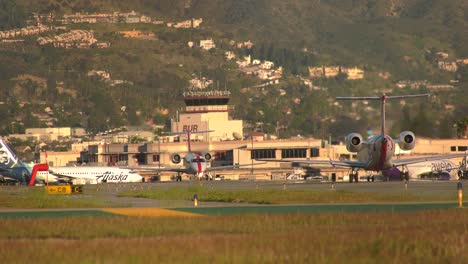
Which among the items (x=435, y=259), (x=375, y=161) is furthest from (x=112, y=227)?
(x=375, y=161)

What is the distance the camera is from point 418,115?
416 ft

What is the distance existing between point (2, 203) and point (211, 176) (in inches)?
3056

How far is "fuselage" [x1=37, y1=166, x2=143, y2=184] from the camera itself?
418 feet

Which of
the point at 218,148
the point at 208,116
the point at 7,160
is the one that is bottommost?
the point at 7,160

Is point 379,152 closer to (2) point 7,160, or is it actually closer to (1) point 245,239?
(2) point 7,160

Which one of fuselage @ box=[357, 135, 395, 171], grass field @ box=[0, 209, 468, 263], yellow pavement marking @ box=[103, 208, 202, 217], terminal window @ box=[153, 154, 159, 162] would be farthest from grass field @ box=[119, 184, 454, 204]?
terminal window @ box=[153, 154, 159, 162]

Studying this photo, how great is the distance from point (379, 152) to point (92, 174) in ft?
148

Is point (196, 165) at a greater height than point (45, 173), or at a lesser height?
greater

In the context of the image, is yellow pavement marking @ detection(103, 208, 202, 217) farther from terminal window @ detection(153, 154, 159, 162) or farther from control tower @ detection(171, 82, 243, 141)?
control tower @ detection(171, 82, 243, 141)

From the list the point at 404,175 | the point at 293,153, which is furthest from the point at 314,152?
the point at 404,175

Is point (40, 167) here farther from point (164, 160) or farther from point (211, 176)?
point (164, 160)

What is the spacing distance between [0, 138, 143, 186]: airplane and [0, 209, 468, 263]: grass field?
7524cm

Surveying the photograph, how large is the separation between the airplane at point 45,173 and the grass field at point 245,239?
75.2 m

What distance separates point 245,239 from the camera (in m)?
41.6
